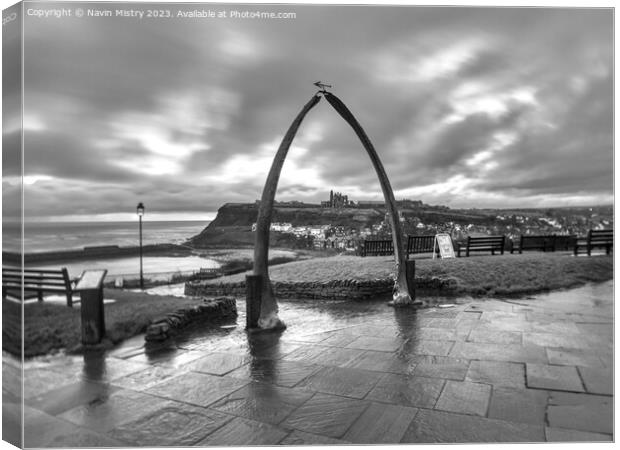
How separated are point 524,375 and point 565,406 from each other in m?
0.46

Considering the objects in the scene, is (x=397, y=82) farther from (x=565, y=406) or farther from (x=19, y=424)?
(x=19, y=424)

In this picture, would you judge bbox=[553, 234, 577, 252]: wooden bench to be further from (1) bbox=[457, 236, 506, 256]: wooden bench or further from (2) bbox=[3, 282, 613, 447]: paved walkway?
(1) bbox=[457, 236, 506, 256]: wooden bench

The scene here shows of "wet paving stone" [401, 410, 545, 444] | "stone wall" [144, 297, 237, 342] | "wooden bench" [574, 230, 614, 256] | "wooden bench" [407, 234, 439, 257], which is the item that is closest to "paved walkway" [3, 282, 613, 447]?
"wet paving stone" [401, 410, 545, 444]

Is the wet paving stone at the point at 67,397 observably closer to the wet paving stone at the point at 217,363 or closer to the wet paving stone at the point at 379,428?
the wet paving stone at the point at 217,363

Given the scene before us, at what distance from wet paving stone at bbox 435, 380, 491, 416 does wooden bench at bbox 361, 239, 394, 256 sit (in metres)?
2.13

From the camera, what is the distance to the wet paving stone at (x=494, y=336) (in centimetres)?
416

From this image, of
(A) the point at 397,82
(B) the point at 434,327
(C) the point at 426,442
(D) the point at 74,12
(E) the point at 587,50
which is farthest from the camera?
(B) the point at 434,327

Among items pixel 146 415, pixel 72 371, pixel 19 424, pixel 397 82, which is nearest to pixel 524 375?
pixel 397 82

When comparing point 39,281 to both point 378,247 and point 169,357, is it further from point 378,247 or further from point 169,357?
point 378,247

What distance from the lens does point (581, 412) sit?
2.84 m

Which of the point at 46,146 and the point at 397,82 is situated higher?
the point at 397,82

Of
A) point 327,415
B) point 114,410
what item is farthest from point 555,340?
point 114,410

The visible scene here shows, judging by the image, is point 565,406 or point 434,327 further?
point 434,327

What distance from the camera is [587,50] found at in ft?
10.7
